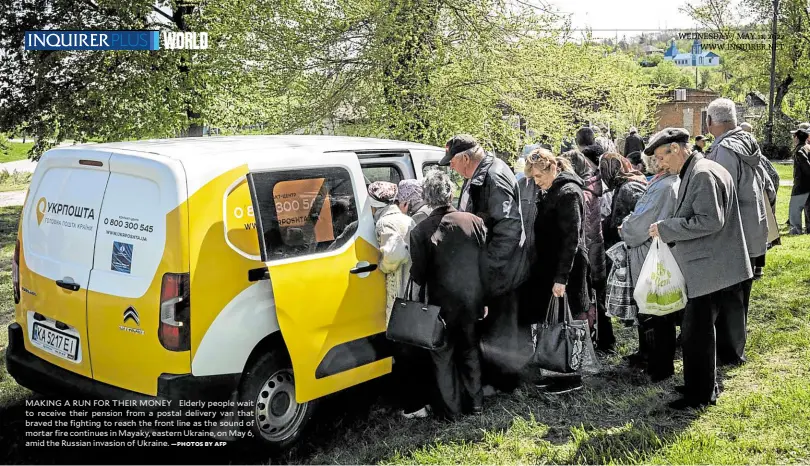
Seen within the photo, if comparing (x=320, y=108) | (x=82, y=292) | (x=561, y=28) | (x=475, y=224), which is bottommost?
(x=82, y=292)

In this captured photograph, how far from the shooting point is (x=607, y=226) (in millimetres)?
6340

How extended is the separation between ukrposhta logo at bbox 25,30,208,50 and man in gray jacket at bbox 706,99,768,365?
1353 centimetres

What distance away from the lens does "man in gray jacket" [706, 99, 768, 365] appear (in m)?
5.25

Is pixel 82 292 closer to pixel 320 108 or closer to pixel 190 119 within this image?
pixel 320 108

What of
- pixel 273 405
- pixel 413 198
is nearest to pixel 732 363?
pixel 413 198

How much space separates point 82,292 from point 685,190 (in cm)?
372

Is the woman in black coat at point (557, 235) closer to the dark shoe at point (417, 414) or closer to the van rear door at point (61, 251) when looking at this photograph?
the dark shoe at point (417, 414)

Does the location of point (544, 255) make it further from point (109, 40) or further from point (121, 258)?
point (109, 40)

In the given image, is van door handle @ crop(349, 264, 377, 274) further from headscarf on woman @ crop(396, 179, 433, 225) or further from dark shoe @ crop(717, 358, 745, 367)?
dark shoe @ crop(717, 358, 745, 367)

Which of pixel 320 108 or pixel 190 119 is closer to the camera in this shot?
pixel 320 108

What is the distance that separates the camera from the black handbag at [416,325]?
4.46 m

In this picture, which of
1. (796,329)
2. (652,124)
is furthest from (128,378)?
(652,124)

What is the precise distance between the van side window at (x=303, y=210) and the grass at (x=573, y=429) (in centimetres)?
124

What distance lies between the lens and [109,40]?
657 inches
